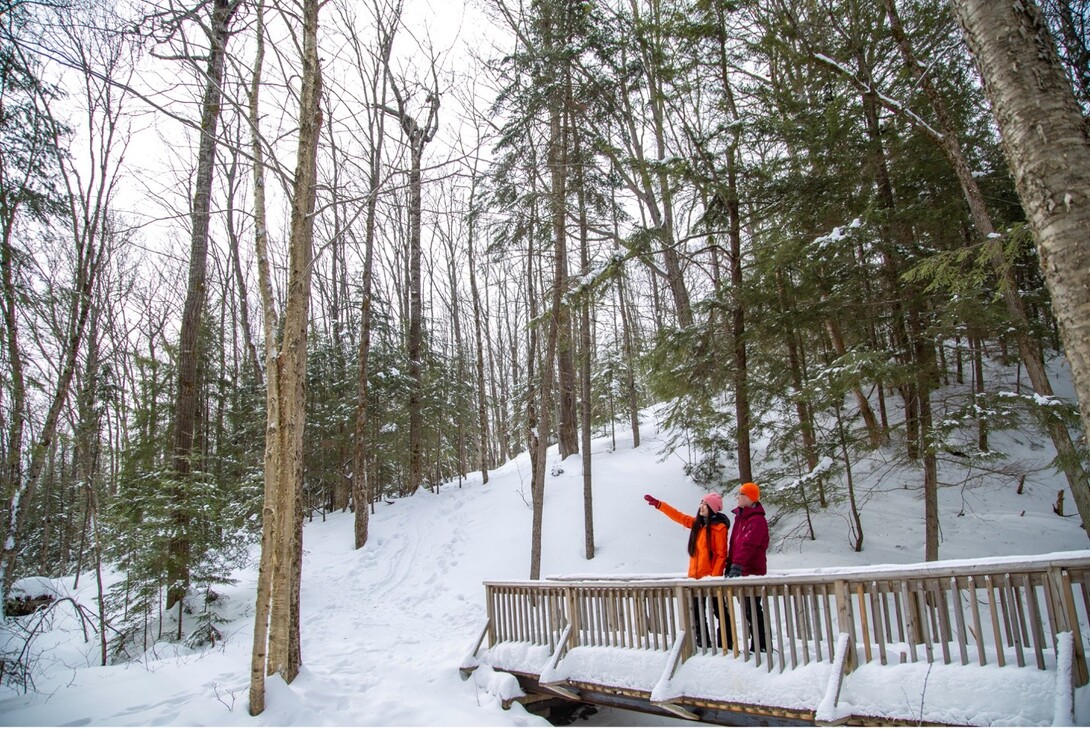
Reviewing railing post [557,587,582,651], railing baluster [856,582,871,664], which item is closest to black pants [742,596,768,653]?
railing baluster [856,582,871,664]

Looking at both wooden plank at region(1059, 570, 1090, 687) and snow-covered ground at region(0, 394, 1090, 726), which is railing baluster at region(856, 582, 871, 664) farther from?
wooden plank at region(1059, 570, 1090, 687)

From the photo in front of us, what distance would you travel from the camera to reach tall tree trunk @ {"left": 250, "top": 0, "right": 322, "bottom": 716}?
461 centimetres

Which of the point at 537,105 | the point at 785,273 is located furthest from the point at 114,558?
the point at 785,273

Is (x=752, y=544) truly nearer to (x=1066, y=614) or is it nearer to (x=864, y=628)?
(x=864, y=628)

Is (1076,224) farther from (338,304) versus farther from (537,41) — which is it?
(338,304)

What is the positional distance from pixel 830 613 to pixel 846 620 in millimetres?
184

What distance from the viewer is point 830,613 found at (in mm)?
4301

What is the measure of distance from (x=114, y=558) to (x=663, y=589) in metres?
9.42

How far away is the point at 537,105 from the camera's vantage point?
34.9 ft

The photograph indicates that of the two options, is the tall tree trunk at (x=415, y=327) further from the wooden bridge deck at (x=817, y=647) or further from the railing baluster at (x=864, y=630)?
the railing baluster at (x=864, y=630)

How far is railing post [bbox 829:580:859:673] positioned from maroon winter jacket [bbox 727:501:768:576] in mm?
1145

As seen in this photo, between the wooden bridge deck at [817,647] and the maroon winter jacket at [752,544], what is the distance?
0.56 meters

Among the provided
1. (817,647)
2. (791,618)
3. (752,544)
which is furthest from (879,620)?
(752,544)

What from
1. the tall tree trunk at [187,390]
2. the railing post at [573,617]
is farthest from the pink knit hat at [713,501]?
the tall tree trunk at [187,390]
